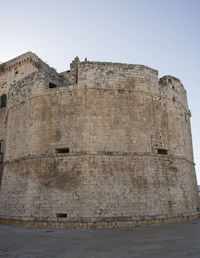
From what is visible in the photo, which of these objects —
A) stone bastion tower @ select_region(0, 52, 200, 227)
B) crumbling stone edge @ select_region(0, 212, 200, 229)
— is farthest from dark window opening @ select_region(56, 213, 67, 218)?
crumbling stone edge @ select_region(0, 212, 200, 229)

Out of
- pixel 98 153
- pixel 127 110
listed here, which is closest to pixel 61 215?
pixel 98 153

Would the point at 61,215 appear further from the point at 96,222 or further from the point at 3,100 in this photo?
the point at 3,100

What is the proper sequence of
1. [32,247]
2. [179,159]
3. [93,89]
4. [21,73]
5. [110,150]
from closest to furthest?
1. [32,247]
2. [110,150]
3. [93,89]
4. [179,159]
5. [21,73]

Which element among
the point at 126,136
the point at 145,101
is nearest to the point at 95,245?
the point at 126,136

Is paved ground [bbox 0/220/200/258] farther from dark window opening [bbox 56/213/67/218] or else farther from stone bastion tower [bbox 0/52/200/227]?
stone bastion tower [bbox 0/52/200/227]

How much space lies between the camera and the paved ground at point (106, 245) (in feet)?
18.1

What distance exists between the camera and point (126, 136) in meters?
11.1

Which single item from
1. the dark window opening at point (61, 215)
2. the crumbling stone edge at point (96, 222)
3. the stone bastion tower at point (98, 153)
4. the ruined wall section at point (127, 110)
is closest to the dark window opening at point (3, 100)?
the stone bastion tower at point (98, 153)

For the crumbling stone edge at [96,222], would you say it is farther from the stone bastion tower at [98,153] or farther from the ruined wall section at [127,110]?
the ruined wall section at [127,110]

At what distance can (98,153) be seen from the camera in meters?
10.6

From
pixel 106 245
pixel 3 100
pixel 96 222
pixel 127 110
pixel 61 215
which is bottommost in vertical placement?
pixel 106 245

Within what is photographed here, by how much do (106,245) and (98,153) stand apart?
472cm

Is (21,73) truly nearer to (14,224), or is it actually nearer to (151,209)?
(14,224)

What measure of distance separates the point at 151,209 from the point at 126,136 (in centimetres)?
338
